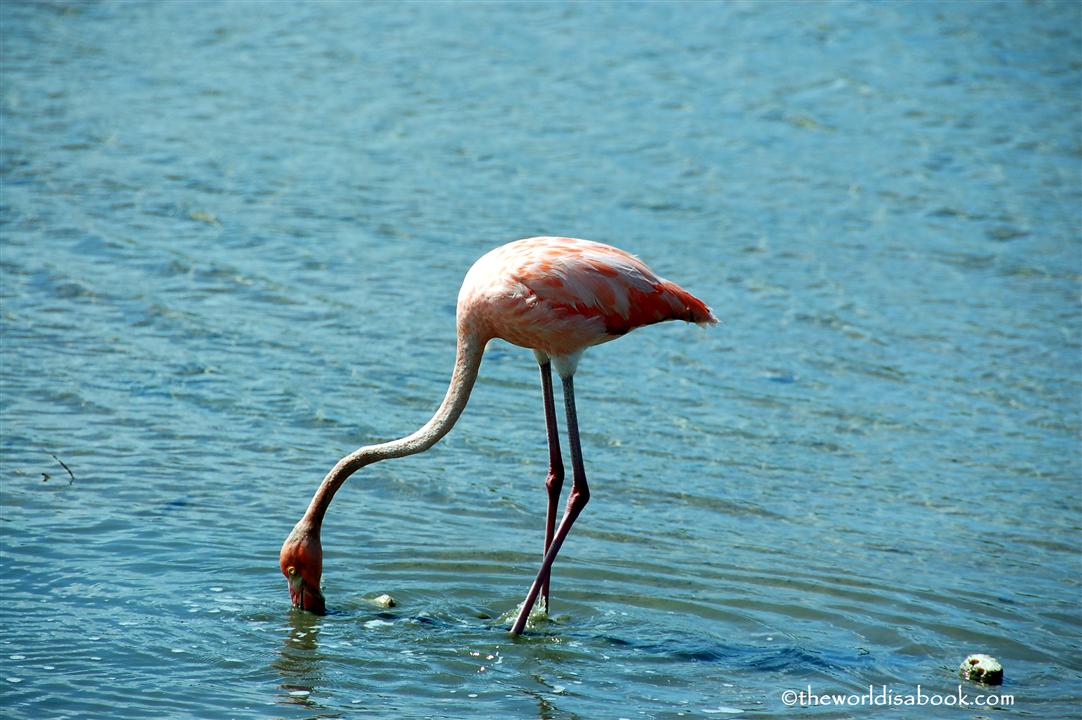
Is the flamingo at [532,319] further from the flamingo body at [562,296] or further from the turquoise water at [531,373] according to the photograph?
the turquoise water at [531,373]

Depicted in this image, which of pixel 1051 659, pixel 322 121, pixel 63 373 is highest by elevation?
pixel 322 121

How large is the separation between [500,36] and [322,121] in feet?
13.6

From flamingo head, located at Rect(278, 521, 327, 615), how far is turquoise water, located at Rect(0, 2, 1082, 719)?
0.11m

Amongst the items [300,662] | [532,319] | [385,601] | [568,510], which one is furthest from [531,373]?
[300,662]

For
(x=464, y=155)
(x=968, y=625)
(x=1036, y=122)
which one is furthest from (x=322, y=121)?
(x=968, y=625)

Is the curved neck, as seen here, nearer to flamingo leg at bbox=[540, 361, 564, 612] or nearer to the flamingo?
the flamingo

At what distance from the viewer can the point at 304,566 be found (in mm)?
6523

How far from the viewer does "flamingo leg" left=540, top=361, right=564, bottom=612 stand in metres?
6.82

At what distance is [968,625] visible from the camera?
6.82m

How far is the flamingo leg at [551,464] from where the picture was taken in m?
6.82

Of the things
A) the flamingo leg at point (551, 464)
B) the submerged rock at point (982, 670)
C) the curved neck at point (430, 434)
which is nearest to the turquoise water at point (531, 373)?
the submerged rock at point (982, 670)

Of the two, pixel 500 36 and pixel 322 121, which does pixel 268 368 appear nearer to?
pixel 322 121

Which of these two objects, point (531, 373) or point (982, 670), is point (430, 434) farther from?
point (531, 373)

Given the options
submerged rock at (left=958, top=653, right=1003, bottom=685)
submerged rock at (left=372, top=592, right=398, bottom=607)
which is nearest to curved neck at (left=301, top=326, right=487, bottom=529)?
submerged rock at (left=372, top=592, right=398, bottom=607)
